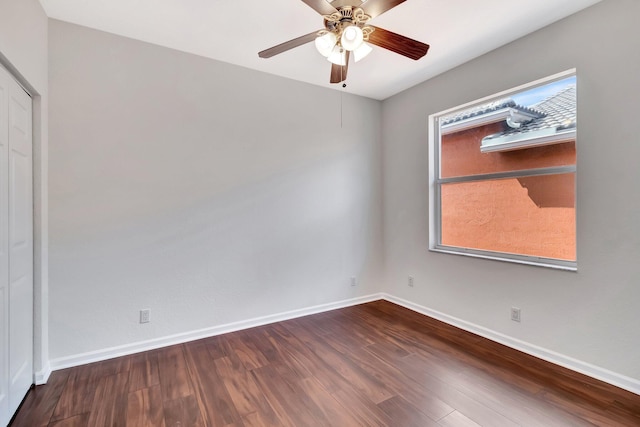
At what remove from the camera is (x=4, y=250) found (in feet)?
5.33

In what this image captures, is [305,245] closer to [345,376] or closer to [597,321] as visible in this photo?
[345,376]

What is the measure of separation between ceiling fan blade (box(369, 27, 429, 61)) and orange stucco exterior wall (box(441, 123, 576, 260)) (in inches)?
58.6

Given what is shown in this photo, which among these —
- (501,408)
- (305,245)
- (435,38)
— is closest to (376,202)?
(305,245)

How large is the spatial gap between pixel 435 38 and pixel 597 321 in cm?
256

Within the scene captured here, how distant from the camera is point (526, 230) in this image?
2602 millimetres

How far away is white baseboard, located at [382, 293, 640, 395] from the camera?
1.96m

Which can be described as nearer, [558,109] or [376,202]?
[558,109]

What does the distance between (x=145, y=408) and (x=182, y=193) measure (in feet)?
5.53

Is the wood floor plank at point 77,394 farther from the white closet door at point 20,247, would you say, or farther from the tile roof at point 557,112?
the tile roof at point 557,112

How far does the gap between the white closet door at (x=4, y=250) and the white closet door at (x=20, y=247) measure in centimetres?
5

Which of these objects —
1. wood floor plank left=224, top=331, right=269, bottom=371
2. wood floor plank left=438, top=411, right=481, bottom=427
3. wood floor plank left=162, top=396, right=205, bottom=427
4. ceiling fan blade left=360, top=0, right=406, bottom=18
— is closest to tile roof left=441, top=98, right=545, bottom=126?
ceiling fan blade left=360, top=0, right=406, bottom=18

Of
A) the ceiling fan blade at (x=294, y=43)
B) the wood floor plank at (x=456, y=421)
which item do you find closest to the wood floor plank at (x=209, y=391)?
the wood floor plank at (x=456, y=421)

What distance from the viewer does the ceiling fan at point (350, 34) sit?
1.60 m

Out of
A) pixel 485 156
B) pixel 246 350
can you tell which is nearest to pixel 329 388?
pixel 246 350
